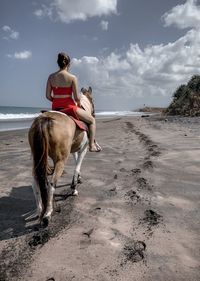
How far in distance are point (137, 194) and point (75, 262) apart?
2433 millimetres

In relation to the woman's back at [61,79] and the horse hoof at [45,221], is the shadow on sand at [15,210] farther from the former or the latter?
the woman's back at [61,79]

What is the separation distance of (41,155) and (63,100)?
151 cm

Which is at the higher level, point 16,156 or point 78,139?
A: point 78,139

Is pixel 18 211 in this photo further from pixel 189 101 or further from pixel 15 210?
pixel 189 101

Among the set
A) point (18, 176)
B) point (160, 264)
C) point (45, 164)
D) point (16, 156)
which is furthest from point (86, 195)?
point (16, 156)

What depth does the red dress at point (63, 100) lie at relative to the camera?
18.5 feet

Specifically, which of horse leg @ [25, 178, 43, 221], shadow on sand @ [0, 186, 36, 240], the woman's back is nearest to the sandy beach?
shadow on sand @ [0, 186, 36, 240]

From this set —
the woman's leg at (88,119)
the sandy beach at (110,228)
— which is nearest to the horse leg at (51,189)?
the sandy beach at (110,228)

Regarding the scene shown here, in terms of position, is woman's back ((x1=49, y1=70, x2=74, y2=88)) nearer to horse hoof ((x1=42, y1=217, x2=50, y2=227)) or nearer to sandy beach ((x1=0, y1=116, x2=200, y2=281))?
sandy beach ((x1=0, y1=116, x2=200, y2=281))

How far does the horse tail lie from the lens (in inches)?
176

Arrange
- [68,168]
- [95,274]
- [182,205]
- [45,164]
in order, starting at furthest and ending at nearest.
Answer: [68,168], [182,205], [45,164], [95,274]

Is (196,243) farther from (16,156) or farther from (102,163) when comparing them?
(16,156)

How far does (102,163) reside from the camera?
847 cm

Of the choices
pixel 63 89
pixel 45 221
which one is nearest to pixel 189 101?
pixel 63 89
